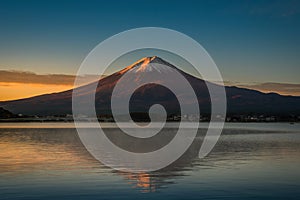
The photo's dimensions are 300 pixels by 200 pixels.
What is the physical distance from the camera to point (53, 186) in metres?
15.5

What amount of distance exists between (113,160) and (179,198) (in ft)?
37.1

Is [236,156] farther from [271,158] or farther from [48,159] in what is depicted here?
[48,159]

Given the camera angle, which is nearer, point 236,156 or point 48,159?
point 48,159

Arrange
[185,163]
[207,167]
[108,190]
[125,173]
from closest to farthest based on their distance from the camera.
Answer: [108,190] → [125,173] → [207,167] → [185,163]

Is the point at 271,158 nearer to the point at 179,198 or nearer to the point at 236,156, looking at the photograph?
the point at 236,156

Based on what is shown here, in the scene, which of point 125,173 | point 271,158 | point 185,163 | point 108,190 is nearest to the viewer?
point 108,190

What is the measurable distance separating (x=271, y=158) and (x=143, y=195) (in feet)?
45.0

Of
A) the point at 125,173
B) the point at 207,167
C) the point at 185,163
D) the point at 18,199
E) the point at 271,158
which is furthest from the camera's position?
the point at 271,158

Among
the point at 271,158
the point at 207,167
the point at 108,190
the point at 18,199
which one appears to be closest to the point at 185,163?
the point at 207,167

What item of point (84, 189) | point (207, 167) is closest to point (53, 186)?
point (84, 189)

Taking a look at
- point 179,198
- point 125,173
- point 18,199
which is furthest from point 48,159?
point 179,198

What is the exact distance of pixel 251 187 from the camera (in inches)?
616

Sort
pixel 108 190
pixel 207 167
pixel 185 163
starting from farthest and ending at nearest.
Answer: pixel 185 163, pixel 207 167, pixel 108 190

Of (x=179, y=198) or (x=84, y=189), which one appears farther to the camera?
(x=84, y=189)
